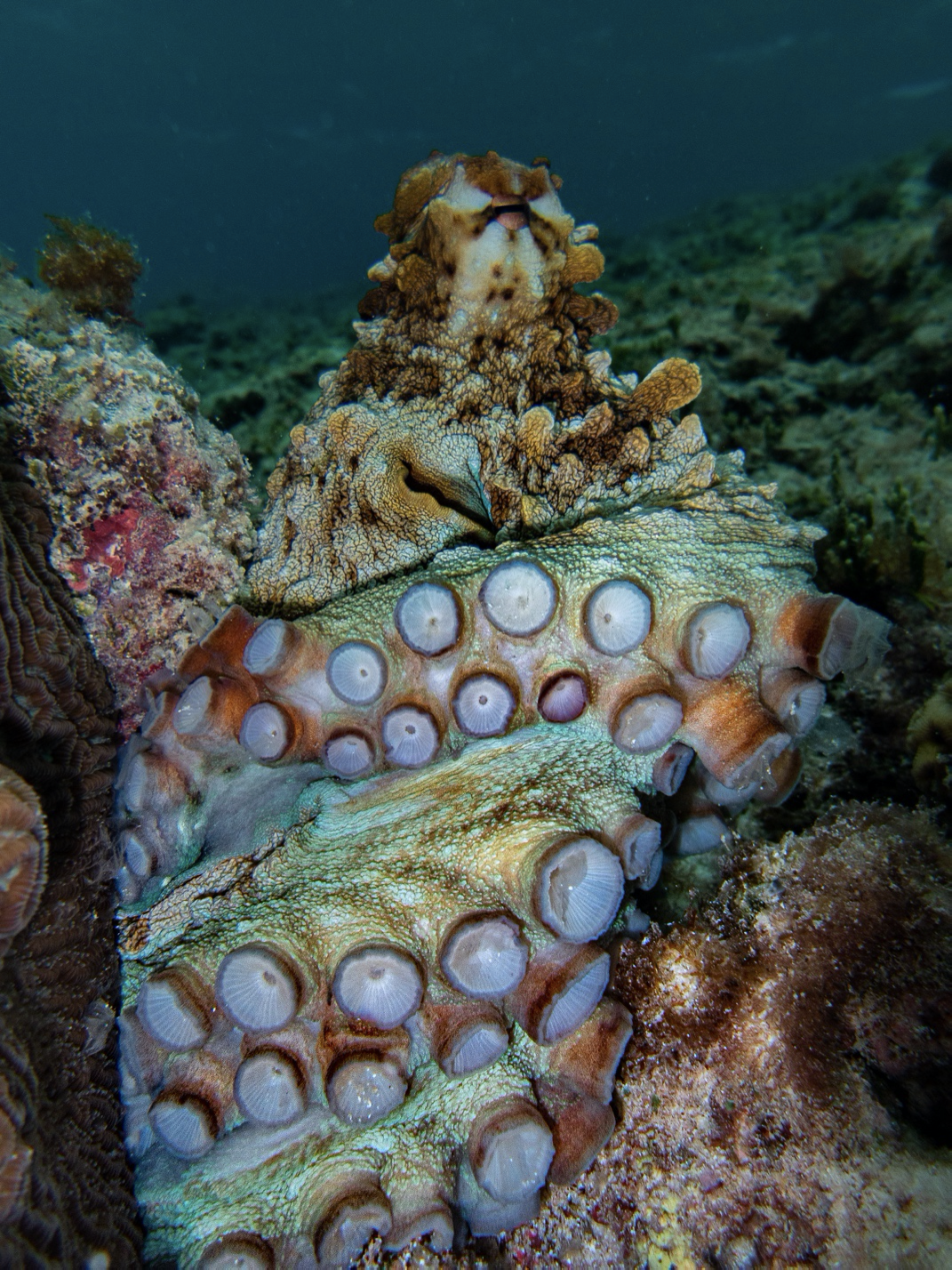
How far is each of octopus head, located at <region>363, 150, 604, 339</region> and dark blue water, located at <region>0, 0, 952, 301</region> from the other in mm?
59342

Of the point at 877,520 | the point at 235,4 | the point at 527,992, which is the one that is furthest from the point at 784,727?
the point at 235,4

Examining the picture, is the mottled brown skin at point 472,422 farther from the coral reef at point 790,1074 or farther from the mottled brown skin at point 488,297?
the coral reef at point 790,1074

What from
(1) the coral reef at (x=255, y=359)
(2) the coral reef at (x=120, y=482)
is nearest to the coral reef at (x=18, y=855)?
(2) the coral reef at (x=120, y=482)

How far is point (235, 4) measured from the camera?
236 feet

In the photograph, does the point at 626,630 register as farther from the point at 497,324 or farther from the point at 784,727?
the point at 497,324

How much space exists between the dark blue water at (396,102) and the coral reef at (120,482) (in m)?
59.7

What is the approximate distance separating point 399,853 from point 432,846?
0.38 ft

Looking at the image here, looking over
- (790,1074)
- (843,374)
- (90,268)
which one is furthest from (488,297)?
(843,374)

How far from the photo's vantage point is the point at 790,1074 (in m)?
1.87

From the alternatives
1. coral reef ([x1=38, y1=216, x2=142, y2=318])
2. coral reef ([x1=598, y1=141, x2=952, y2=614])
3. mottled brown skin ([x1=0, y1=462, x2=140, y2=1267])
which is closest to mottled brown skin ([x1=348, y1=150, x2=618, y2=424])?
coral reef ([x1=38, y1=216, x2=142, y2=318])

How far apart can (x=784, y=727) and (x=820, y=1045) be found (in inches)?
35.9

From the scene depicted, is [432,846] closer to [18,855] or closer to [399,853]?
[399,853]

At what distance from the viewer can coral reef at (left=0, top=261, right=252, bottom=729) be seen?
219 centimetres

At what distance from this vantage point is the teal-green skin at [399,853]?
1.93m
